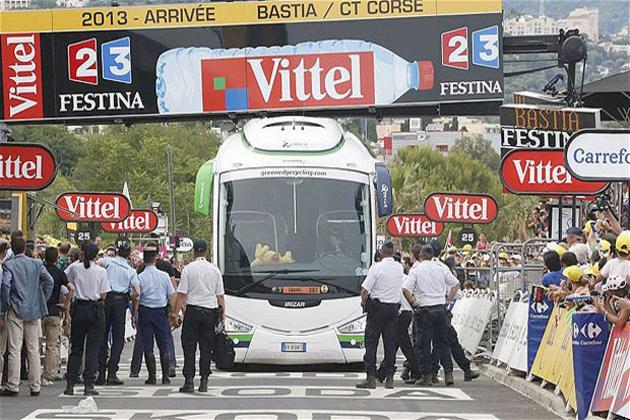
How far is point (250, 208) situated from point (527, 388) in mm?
6008

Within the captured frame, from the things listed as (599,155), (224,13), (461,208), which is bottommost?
(461,208)

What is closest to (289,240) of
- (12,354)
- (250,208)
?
(250,208)

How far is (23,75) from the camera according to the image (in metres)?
28.5

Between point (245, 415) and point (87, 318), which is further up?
point (87, 318)

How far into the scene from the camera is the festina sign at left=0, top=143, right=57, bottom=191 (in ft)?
65.3

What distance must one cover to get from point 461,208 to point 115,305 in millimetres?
15798

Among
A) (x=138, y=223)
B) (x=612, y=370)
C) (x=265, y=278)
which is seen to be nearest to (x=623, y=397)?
(x=612, y=370)

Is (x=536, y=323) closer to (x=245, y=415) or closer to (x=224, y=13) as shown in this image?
(x=245, y=415)

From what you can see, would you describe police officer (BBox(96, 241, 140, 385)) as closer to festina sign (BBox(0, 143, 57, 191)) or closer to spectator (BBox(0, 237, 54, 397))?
festina sign (BBox(0, 143, 57, 191))

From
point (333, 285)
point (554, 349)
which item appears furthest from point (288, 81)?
point (554, 349)

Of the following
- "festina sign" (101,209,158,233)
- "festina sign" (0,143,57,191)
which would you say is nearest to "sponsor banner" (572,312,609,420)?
"festina sign" (0,143,57,191)

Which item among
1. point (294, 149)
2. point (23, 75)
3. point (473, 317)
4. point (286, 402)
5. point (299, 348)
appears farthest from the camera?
point (23, 75)

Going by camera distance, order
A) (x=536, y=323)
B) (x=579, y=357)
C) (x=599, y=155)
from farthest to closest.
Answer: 1. (x=536, y=323)
2. (x=599, y=155)
3. (x=579, y=357)

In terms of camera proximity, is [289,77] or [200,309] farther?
[289,77]
